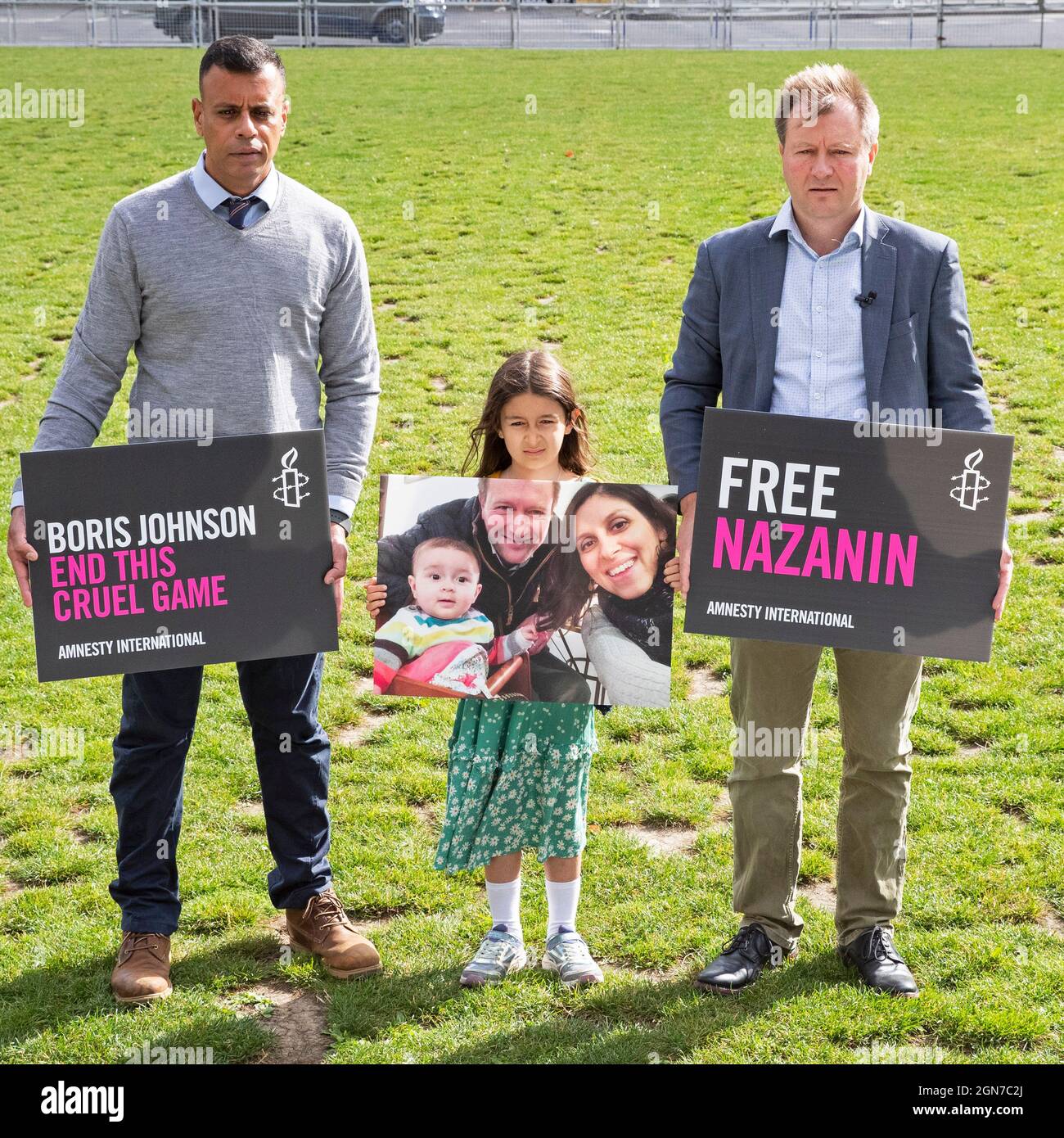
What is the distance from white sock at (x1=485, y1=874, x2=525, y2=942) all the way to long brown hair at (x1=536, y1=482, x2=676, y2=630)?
0.87m

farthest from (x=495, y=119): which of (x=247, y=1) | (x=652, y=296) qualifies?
(x=247, y=1)

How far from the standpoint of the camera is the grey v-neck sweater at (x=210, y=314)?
144 inches

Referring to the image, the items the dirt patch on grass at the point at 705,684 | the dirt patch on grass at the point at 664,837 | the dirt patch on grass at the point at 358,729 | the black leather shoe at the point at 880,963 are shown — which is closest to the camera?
the black leather shoe at the point at 880,963

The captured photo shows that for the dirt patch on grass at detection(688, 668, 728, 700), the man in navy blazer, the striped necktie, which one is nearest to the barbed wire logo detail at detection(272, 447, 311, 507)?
the striped necktie

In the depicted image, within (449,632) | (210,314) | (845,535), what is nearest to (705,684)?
(449,632)

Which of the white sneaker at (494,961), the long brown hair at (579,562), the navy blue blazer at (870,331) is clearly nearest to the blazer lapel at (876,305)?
the navy blue blazer at (870,331)

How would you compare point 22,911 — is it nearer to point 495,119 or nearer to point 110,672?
point 110,672

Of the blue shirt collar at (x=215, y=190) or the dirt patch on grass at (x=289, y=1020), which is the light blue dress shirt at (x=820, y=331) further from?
the dirt patch on grass at (x=289, y=1020)

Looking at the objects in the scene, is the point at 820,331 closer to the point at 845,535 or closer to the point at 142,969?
the point at 845,535

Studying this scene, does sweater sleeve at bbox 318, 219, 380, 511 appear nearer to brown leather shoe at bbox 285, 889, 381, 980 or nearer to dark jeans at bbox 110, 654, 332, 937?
dark jeans at bbox 110, 654, 332, 937

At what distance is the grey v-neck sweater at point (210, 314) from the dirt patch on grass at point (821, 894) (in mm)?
2172

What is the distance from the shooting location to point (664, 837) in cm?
503

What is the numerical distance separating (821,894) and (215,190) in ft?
10.2

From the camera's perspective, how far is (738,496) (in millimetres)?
3582
